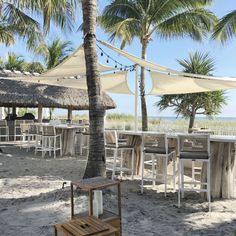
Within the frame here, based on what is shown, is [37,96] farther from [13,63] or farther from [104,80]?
[13,63]

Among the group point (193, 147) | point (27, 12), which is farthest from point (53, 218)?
point (27, 12)

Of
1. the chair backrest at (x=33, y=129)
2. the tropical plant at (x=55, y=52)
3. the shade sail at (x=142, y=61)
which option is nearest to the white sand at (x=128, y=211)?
the shade sail at (x=142, y=61)

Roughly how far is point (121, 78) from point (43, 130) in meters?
2.83

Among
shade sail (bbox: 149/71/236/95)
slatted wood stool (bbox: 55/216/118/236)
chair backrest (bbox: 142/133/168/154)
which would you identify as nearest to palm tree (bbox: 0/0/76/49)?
shade sail (bbox: 149/71/236/95)

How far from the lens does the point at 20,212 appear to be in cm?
407

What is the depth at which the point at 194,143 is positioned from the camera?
15.8 ft

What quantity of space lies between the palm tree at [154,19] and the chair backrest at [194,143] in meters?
7.02

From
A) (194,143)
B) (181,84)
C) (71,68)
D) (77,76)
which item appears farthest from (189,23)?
(194,143)

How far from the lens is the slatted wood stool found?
2395mm

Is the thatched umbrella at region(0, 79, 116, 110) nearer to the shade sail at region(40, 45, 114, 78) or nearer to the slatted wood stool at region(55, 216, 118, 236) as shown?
the shade sail at region(40, 45, 114, 78)

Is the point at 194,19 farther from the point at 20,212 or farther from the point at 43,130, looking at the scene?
the point at 20,212

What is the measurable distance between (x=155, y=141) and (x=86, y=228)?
120 inches

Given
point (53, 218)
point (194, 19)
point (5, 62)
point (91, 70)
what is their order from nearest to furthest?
point (53, 218), point (91, 70), point (194, 19), point (5, 62)

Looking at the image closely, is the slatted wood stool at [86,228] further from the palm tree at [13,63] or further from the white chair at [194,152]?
the palm tree at [13,63]
